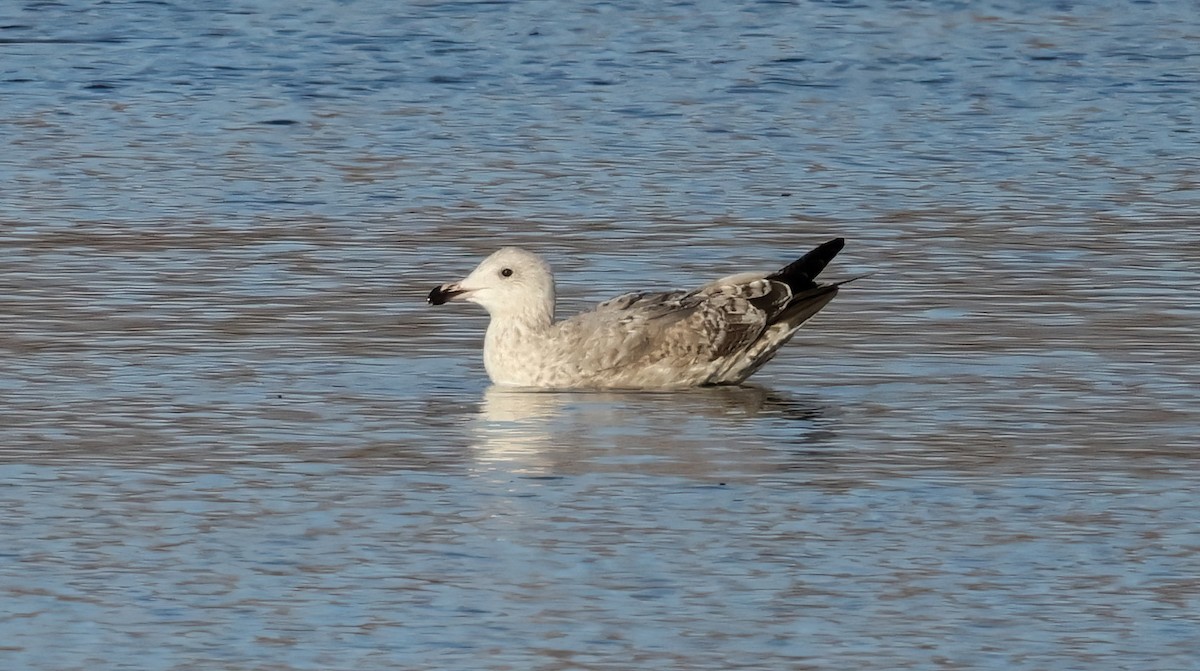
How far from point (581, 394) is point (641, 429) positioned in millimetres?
978

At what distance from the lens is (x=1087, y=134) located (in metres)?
17.4

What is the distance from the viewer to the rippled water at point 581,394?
→ 715cm

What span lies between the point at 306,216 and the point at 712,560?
7.34 metres

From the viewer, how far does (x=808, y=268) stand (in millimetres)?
11258

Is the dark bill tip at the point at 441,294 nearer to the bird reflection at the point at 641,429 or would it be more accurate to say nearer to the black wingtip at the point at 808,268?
the bird reflection at the point at 641,429

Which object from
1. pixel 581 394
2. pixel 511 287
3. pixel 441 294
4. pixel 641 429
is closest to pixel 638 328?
pixel 581 394

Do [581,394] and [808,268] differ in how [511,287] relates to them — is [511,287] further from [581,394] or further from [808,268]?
[808,268]

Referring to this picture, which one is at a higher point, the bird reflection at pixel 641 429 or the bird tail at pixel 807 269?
the bird tail at pixel 807 269

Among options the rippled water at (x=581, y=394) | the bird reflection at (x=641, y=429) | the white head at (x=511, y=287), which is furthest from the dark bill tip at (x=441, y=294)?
the bird reflection at (x=641, y=429)

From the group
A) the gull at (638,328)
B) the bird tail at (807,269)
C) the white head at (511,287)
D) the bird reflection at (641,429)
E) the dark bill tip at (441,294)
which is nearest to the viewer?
the bird reflection at (641,429)

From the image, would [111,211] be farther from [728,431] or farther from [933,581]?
[933,581]

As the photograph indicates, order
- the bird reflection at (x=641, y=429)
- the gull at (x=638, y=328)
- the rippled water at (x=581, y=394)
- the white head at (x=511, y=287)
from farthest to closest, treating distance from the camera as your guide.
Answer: the white head at (x=511, y=287)
the gull at (x=638, y=328)
the bird reflection at (x=641, y=429)
the rippled water at (x=581, y=394)

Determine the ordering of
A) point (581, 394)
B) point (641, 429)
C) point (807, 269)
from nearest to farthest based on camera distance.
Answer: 1. point (641, 429)
2. point (581, 394)
3. point (807, 269)

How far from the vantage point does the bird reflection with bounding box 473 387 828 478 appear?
9055 millimetres
